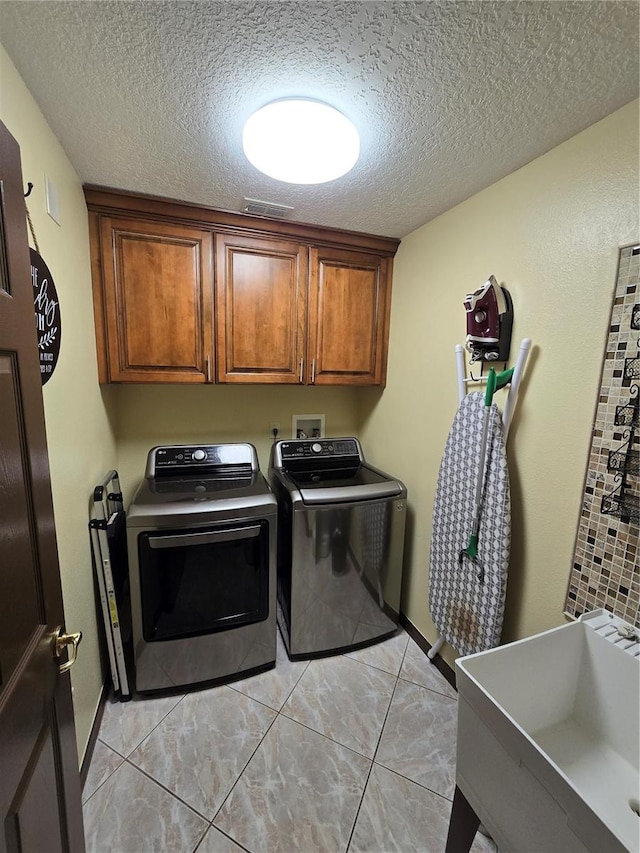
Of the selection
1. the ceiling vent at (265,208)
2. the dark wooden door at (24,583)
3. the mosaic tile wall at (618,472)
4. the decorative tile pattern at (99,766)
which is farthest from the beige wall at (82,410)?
the mosaic tile wall at (618,472)

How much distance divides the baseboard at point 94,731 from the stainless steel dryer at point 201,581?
0.53 feet

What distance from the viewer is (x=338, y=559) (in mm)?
1887

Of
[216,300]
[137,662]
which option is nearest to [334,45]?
[216,300]

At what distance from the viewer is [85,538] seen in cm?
148

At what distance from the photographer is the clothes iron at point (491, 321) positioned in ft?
4.63

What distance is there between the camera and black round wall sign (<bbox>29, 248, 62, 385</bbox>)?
105 cm

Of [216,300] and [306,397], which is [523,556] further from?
[216,300]

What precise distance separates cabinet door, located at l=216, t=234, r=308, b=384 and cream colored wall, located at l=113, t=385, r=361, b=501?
383 millimetres

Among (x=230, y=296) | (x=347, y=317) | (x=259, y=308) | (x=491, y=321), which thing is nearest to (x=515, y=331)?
(x=491, y=321)

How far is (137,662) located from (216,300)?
180cm

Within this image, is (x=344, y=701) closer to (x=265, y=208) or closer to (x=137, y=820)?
(x=137, y=820)

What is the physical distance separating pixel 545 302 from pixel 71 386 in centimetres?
178

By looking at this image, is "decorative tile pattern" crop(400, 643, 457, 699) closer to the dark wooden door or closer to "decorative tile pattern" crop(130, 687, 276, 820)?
"decorative tile pattern" crop(130, 687, 276, 820)

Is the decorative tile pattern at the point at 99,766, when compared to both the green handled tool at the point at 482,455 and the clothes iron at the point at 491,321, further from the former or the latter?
the clothes iron at the point at 491,321
